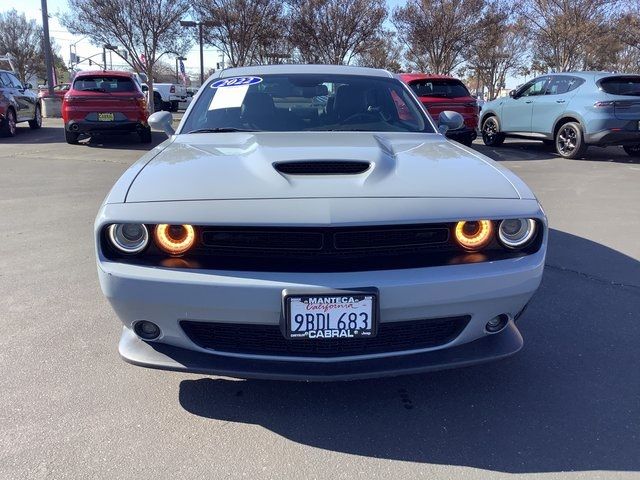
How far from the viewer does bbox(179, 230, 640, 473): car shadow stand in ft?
7.70

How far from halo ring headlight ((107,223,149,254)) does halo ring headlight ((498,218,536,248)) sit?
1.52 metres

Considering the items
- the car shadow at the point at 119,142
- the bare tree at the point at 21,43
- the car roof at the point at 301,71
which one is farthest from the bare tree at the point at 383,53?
the bare tree at the point at 21,43

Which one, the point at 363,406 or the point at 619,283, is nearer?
the point at 363,406

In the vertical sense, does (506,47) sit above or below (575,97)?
above

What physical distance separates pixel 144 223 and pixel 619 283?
12.0ft

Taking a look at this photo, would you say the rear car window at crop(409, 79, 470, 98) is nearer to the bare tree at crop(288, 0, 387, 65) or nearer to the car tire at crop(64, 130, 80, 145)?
the car tire at crop(64, 130, 80, 145)

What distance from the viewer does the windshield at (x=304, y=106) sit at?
12.0 feet

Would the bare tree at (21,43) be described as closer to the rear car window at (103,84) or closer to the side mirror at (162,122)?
the rear car window at (103,84)

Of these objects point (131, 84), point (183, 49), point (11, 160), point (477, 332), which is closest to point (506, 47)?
point (183, 49)

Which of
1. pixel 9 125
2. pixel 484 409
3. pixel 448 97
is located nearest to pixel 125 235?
pixel 484 409

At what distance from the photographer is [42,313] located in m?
3.69

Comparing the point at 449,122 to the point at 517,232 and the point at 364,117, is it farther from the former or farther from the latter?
the point at 517,232

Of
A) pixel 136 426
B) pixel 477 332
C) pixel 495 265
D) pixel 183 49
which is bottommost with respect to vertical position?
pixel 136 426

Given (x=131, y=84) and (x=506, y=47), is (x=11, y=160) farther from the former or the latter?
(x=506, y=47)
